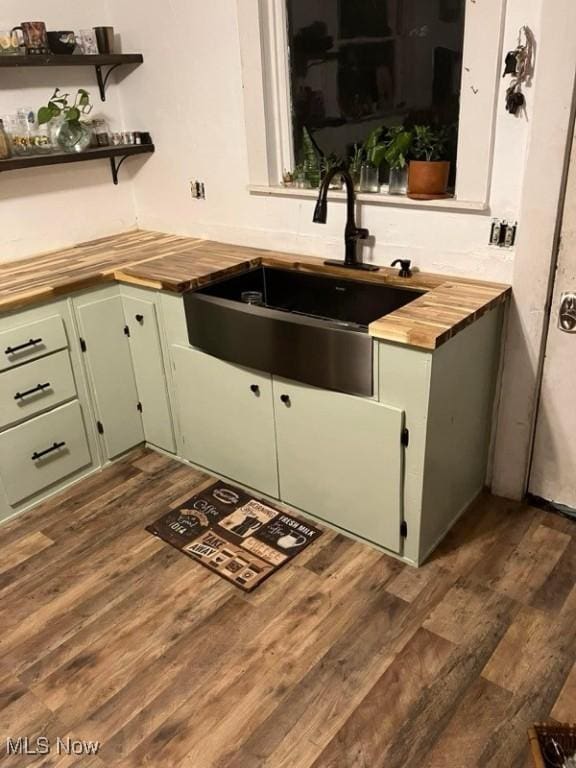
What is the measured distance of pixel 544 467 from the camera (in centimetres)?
241

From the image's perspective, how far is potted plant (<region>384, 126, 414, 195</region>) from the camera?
2328mm

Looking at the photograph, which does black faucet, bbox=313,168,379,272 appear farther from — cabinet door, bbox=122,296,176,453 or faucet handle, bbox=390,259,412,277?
cabinet door, bbox=122,296,176,453

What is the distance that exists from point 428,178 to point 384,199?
0.20 metres

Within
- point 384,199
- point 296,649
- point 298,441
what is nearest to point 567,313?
point 384,199

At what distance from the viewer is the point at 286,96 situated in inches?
105

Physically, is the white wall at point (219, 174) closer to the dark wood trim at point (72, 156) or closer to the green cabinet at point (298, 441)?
the dark wood trim at point (72, 156)

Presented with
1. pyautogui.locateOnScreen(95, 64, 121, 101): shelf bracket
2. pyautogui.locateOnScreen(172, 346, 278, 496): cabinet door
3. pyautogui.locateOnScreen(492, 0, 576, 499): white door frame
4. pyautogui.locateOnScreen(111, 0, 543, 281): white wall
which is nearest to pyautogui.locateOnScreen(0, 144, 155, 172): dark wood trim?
pyautogui.locateOnScreen(111, 0, 543, 281): white wall

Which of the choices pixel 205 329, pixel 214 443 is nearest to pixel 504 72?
pixel 205 329

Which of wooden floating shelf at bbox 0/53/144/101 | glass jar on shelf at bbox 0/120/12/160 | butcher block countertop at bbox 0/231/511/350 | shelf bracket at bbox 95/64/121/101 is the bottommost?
butcher block countertop at bbox 0/231/511/350

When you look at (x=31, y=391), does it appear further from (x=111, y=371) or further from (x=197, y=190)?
(x=197, y=190)

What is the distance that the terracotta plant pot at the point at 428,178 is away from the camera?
2.28 m

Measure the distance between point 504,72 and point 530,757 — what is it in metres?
1.98

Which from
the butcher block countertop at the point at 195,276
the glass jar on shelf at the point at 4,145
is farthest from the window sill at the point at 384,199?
the glass jar on shelf at the point at 4,145

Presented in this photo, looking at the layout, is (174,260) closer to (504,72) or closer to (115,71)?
(115,71)
